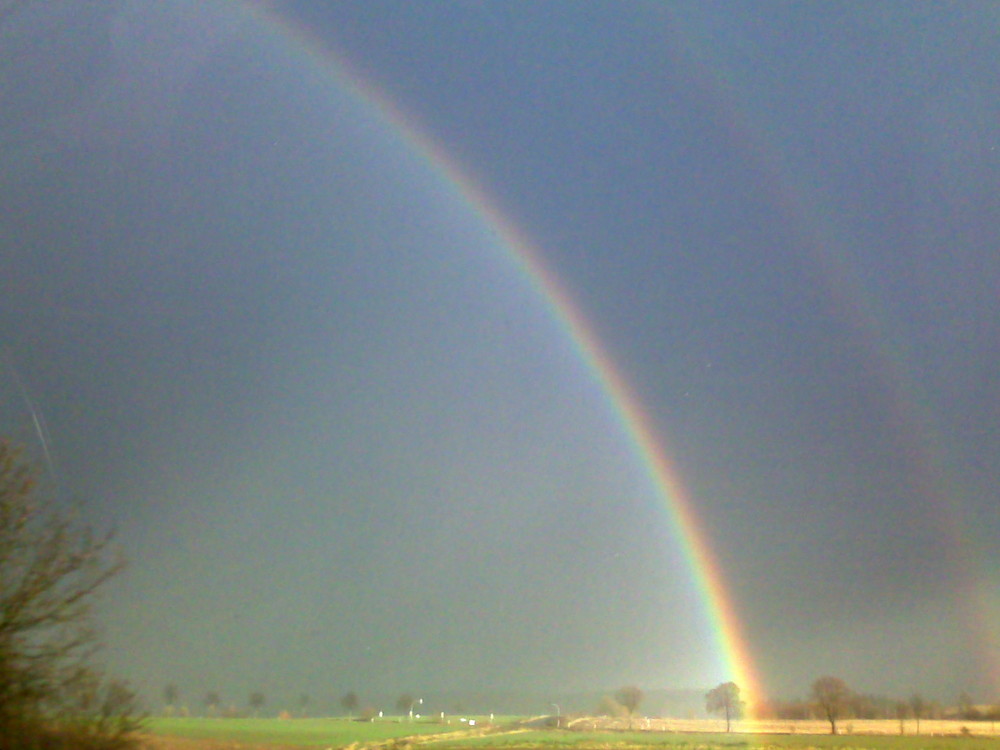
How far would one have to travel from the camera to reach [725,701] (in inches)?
2847

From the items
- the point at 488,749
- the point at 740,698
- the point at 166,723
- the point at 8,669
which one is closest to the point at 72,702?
the point at 8,669

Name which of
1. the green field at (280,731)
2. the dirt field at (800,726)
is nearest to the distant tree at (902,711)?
the dirt field at (800,726)

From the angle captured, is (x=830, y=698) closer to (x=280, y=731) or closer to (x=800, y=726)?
(x=800, y=726)

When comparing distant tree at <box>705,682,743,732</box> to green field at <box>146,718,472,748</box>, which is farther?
distant tree at <box>705,682,743,732</box>

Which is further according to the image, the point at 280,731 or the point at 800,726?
the point at 800,726

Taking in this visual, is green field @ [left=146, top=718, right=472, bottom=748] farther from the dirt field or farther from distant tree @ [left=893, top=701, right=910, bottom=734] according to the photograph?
distant tree @ [left=893, top=701, right=910, bottom=734]

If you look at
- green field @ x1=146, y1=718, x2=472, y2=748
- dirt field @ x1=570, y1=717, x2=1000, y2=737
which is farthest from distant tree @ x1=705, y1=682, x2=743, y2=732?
green field @ x1=146, y1=718, x2=472, y2=748

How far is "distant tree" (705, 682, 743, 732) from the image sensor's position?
71.6 metres

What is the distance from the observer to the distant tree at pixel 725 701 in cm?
7162

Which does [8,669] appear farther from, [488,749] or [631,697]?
[631,697]

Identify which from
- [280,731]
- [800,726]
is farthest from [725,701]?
[280,731]

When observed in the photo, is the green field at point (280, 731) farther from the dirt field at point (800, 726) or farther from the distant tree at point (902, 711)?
the distant tree at point (902, 711)

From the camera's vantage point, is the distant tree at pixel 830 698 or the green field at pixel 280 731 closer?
the green field at pixel 280 731

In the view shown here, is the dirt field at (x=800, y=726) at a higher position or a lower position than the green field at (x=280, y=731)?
higher
